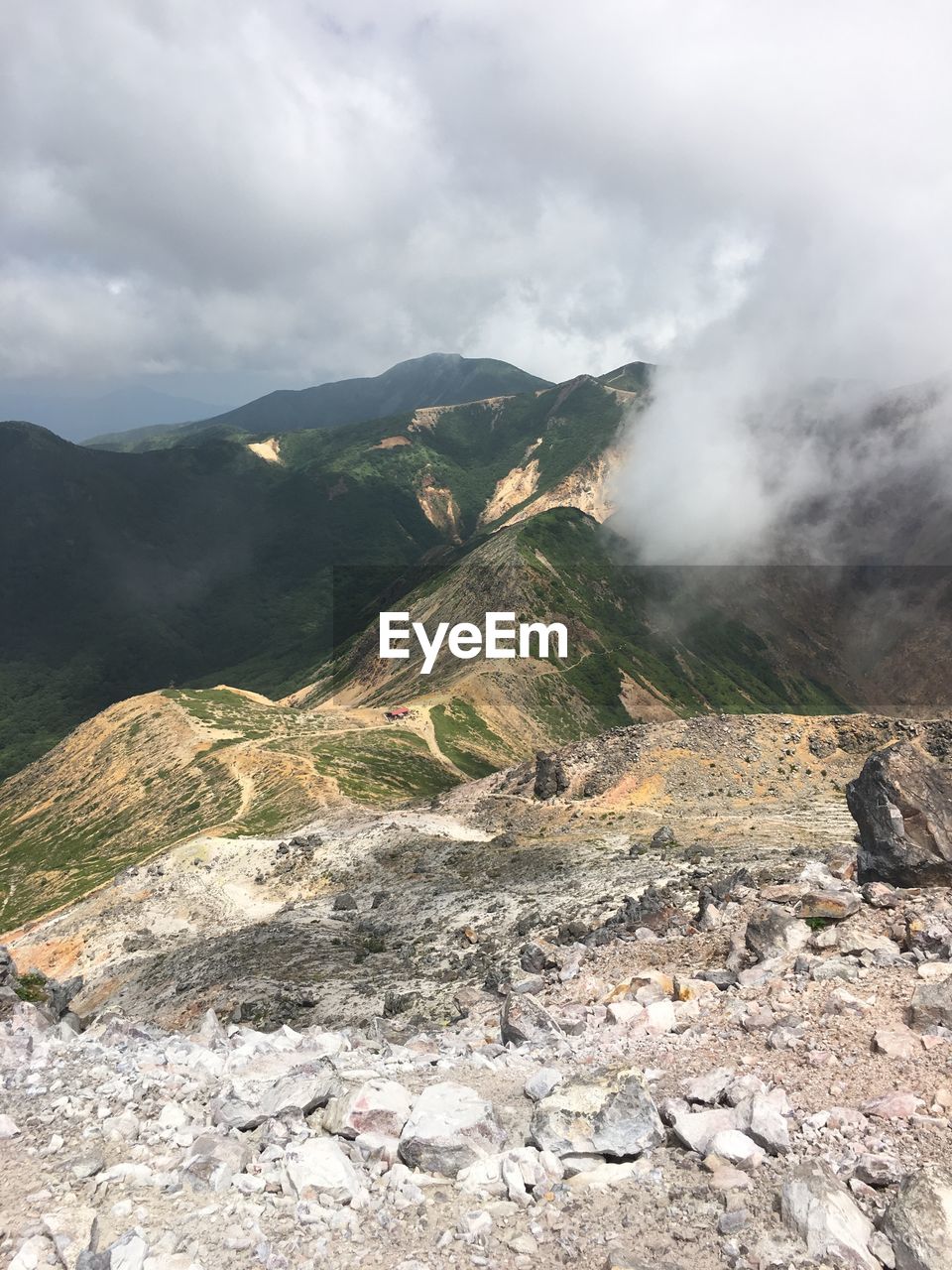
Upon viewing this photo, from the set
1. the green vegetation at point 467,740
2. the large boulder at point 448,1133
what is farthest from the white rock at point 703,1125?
the green vegetation at point 467,740

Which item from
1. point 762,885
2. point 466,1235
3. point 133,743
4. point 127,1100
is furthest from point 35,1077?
point 133,743

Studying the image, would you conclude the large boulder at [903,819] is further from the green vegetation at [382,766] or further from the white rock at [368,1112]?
the green vegetation at [382,766]

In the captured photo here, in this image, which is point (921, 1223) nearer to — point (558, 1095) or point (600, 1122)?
point (600, 1122)

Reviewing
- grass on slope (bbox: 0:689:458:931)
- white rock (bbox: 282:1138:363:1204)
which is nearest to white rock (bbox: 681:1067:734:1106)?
white rock (bbox: 282:1138:363:1204)

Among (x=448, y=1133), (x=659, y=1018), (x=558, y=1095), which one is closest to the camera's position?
(x=448, y=1133)

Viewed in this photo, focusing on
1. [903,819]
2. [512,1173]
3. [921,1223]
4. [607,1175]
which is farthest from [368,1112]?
[903,819]

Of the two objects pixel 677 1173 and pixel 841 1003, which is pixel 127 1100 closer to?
pixel 677 1173

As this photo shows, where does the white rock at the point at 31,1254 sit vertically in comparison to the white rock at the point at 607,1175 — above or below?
above
